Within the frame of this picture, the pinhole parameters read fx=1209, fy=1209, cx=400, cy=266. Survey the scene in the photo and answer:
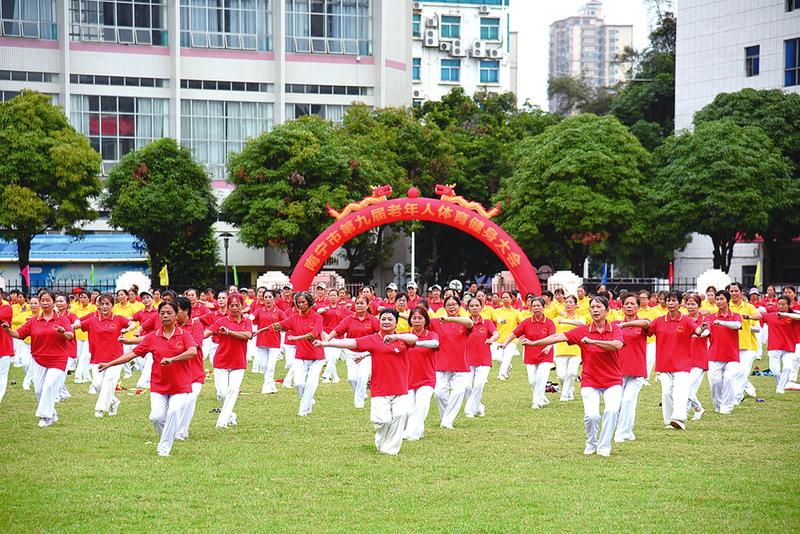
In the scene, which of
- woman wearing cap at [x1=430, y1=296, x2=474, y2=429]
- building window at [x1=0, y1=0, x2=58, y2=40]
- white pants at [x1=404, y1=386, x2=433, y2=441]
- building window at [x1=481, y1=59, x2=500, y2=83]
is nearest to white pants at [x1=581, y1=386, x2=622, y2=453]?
white pants at [x1=404, y1=386, x2=433, y2=441]

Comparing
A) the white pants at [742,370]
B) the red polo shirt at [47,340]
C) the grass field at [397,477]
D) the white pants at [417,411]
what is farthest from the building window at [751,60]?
the red polo shirt at [47,340]

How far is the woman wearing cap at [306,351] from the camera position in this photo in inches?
764

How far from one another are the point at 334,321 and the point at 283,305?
155cm

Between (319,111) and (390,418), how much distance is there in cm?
5116

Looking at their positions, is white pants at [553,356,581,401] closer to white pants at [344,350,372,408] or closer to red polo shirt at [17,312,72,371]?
white pants at [344,350,372,408]

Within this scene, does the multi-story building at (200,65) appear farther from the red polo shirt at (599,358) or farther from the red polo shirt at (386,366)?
the red polo shirt at (599,358)

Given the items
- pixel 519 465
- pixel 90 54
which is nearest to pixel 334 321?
pixel 519 465

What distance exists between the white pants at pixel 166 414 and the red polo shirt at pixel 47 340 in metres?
3.57

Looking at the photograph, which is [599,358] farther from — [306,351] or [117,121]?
[117,121]

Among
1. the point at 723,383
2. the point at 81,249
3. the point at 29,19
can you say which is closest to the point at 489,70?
the point at 29,19

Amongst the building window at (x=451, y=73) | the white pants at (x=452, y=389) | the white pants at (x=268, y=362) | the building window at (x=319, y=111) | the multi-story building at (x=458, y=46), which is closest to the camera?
the white pants at (x=452, y=389)

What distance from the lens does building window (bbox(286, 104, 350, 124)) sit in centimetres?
6412

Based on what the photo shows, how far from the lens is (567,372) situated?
22422 mm

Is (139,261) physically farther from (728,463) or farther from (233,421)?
(728,463)
